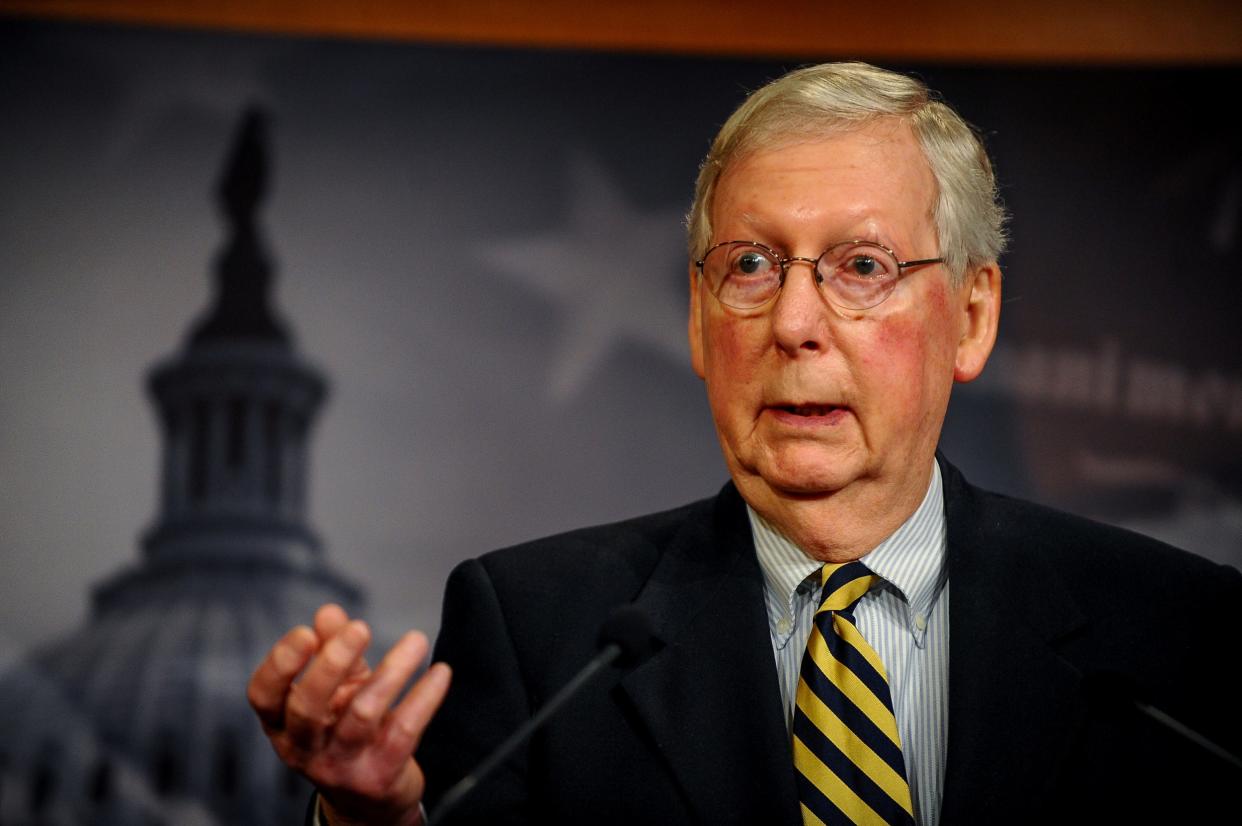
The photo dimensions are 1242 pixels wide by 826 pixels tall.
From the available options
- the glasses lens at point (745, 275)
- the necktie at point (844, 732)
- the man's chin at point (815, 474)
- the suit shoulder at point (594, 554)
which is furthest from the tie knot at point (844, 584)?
the glasses lens at point (745, 275)

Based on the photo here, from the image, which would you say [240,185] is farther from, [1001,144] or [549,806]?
[549,806]

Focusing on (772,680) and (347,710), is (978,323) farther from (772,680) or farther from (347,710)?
(347,710)

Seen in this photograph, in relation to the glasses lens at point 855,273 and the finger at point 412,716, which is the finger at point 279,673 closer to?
the finger at point 412,716

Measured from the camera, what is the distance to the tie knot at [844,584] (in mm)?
1604

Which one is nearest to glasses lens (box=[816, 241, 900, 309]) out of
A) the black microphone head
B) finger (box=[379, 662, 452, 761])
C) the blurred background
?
the black microphone head

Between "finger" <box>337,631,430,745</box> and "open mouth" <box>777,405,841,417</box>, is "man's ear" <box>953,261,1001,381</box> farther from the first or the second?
"finger" <box>337,631,430,745</box>

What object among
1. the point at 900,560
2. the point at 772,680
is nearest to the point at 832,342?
the point at 900,560

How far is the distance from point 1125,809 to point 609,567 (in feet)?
2.35

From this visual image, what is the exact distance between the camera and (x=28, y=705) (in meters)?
3.17

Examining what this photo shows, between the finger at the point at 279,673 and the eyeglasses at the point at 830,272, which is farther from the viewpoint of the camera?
the eyeglasses at the point at 830,272

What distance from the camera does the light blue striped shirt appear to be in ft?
5.14

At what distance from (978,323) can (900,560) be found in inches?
14.8

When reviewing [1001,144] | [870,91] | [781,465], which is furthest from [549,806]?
[1001,144]

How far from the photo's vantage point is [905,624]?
163 cm
